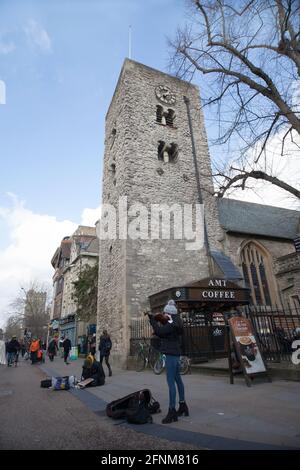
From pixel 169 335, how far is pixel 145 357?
7.94 m

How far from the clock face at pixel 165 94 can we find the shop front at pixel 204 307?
14.0 meters

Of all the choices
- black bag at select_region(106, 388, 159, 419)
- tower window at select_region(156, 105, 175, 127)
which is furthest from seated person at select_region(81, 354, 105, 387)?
tower window at select_region(156, 105, 175, 127)

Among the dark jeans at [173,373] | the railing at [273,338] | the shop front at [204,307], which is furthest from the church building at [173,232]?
the dark jeans at [173,373]

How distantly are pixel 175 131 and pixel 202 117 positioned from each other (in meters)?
3.34

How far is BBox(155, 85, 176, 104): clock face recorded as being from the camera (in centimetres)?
2005

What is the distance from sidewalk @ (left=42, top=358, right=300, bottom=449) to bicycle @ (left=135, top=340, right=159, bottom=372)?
15.2 feet

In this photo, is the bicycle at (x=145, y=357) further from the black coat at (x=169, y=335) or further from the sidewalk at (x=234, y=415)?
the black coat at (x=169, y=335)

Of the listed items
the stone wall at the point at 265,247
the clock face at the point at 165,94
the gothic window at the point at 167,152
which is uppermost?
the clock face at the point at 165,94

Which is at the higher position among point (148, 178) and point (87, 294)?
point (148, 178)

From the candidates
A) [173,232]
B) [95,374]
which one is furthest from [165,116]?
[95,374]

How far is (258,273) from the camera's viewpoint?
728 inches

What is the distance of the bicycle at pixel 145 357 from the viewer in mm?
11195

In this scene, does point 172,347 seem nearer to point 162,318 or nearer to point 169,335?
point 169,335
